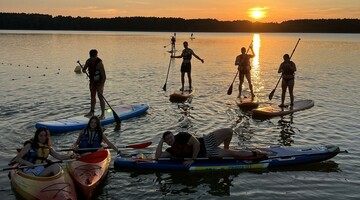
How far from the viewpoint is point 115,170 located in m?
10.3

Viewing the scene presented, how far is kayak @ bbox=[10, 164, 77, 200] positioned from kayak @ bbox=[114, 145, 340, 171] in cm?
219

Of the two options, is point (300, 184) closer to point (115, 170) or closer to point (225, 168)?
point (225, 168)

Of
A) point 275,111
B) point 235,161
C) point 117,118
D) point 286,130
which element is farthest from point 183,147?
point 275,111

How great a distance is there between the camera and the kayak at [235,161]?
1004 cm

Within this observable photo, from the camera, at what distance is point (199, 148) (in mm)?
9875

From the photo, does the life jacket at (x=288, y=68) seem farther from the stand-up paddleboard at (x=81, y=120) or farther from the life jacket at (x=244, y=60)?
the stand-up paddleboard at (x=81, y=120)

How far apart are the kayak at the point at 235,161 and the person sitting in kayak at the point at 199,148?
0.13m

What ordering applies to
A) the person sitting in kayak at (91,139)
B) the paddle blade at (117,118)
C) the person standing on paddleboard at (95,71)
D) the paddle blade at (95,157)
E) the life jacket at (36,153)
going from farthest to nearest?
the paddle blade at (117,118) < the person standing on paddleboard at (95,71) < the person sitting in kayak at (91,139) < the paddle blade at (95,157) < the life jacket at (36,153)

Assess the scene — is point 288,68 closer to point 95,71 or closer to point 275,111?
point 275,111

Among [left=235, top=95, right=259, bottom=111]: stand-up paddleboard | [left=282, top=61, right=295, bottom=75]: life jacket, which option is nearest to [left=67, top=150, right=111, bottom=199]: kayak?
[left=235, top=95, right=259, bottom=111]: stand-up paddleboard

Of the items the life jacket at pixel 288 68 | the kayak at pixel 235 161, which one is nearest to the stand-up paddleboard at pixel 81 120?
the kayak at pixel 235 161

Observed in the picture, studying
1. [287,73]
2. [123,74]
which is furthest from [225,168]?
[123,74]

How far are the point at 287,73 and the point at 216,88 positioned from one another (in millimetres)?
7461

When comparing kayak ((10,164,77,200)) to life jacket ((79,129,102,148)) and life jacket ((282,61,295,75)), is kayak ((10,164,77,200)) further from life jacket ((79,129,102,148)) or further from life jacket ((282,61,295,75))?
life jacket ((282,61,295,75))
